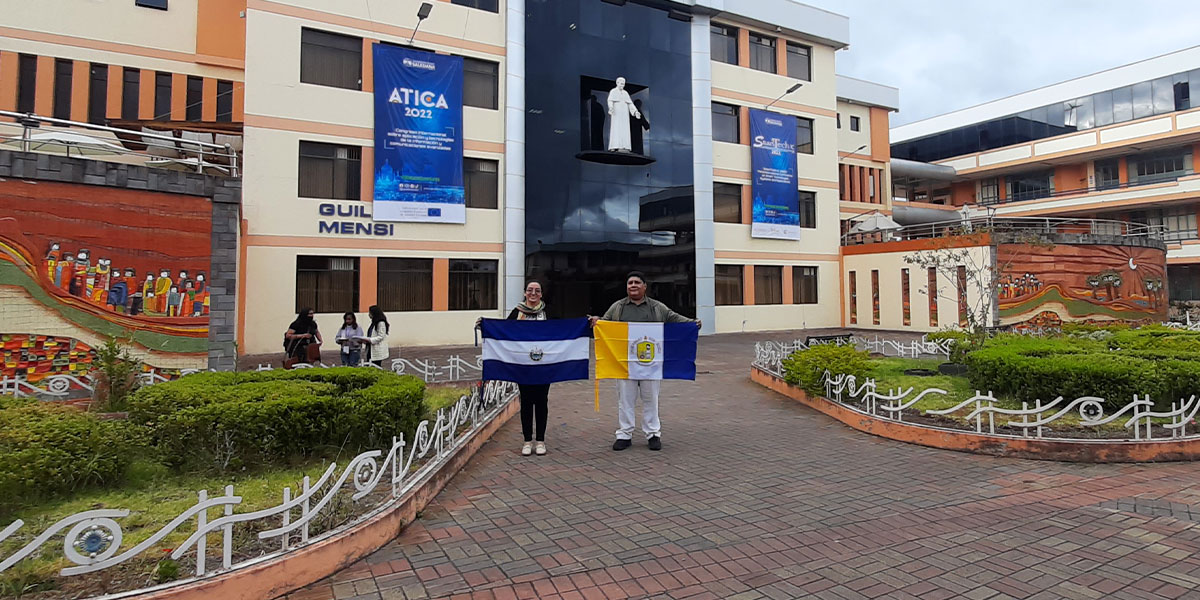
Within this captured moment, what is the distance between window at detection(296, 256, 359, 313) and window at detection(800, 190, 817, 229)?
17.8 m

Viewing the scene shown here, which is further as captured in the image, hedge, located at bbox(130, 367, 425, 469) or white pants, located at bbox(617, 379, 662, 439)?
white pants, located at bbox(617, 379, 662, 439)

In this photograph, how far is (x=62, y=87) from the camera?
671 inches

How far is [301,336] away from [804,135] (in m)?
22.6

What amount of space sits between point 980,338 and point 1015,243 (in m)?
12.0

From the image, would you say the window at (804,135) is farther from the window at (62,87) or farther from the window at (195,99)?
the window at (62,87)

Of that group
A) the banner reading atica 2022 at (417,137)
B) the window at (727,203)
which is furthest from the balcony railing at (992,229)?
the banner reading atica 2022 at (417,137)

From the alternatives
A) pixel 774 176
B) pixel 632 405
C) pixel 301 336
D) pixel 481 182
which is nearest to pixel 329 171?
pixel 481 182

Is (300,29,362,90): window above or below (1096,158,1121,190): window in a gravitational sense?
below

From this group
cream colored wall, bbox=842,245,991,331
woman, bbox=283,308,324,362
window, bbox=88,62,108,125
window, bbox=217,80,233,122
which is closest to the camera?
woman, bbox=283,308,324,362

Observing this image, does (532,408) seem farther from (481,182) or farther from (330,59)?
(330,59)

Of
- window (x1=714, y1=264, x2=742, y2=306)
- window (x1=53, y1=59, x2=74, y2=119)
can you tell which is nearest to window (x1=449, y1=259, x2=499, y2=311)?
window (x1=714, y1=264, x2=742, y2=306)

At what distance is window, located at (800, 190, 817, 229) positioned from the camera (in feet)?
85.7

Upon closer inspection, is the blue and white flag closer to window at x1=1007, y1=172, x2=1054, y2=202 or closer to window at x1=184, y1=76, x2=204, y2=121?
window at x1=184, y1=76, x2=204, y2=121

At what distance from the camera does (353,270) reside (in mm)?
17828
